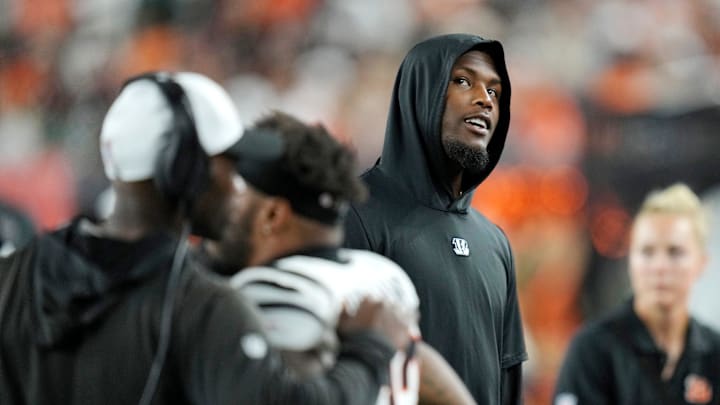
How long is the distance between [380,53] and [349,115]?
1.51ft

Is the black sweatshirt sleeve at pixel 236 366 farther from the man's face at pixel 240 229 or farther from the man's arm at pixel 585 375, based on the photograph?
the man's arm at pixel 585 375

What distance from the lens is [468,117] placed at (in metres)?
3.85

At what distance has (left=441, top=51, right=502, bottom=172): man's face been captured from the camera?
150 inches

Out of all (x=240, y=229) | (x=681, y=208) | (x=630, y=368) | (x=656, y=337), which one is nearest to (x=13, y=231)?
(x=630, y=368)

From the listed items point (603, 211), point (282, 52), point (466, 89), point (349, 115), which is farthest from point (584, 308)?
point (466, 89)

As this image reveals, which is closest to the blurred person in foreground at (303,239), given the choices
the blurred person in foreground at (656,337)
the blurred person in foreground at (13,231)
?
the blurred person in foreground at (13,231)

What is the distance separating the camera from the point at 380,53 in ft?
29.7

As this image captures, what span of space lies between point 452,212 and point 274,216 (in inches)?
48.5

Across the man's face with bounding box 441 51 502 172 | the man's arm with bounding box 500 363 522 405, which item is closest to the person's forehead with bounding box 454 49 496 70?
the man's face with bounding box 441 51 502 172

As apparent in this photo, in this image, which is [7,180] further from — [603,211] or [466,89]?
[466,89]

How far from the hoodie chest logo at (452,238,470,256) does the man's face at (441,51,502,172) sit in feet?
0.75

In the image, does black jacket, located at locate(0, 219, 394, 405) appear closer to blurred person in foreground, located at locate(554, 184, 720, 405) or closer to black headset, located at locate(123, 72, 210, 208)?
black headset, located at locate(123, 72, 210, 208)

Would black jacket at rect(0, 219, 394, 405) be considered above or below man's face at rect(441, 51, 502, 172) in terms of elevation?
below

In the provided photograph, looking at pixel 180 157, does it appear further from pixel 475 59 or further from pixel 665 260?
pixel 665 260
